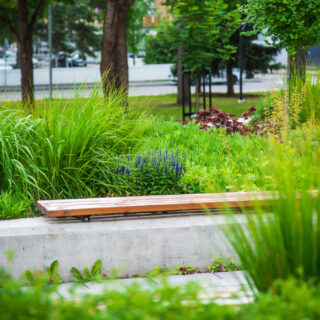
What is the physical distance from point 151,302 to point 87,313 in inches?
10.6

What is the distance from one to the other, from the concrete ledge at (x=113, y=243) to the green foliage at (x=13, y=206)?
5.2 inches

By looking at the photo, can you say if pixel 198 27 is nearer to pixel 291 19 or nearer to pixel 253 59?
pixel 291 19

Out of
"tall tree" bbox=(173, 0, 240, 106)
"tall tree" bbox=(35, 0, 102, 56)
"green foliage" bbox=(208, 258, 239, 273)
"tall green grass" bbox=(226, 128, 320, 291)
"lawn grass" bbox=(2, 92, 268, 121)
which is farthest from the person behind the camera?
"tall tree" bbox=(35, 0, 102, 56)

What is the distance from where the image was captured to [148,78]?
130ft

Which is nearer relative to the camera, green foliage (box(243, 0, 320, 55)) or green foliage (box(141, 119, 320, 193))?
green foliage (box(141, 119, 320, 193))

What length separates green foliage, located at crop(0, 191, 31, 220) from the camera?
14.8 ft

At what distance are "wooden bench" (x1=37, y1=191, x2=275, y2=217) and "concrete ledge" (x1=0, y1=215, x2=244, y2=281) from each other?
0.34 ft

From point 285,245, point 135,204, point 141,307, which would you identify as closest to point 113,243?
point 135,204

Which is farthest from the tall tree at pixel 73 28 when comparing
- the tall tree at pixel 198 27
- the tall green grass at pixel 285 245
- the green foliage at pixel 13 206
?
the tall green grass at pixel 285 245

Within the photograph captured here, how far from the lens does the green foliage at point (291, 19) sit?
25.4ft

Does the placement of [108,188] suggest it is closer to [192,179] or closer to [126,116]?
[192,179]

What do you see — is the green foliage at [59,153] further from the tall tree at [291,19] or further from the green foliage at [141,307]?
the tall tree at [291,19]

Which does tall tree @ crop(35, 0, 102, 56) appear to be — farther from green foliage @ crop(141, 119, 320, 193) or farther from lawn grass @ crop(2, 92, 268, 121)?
green foliage @ crop(141, 119, 320, 193)

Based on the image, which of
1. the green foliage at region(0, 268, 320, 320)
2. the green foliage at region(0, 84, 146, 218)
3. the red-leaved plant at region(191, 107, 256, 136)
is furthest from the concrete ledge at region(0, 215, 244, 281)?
the red-leaved plant at region(191, 107, 256, 136)
